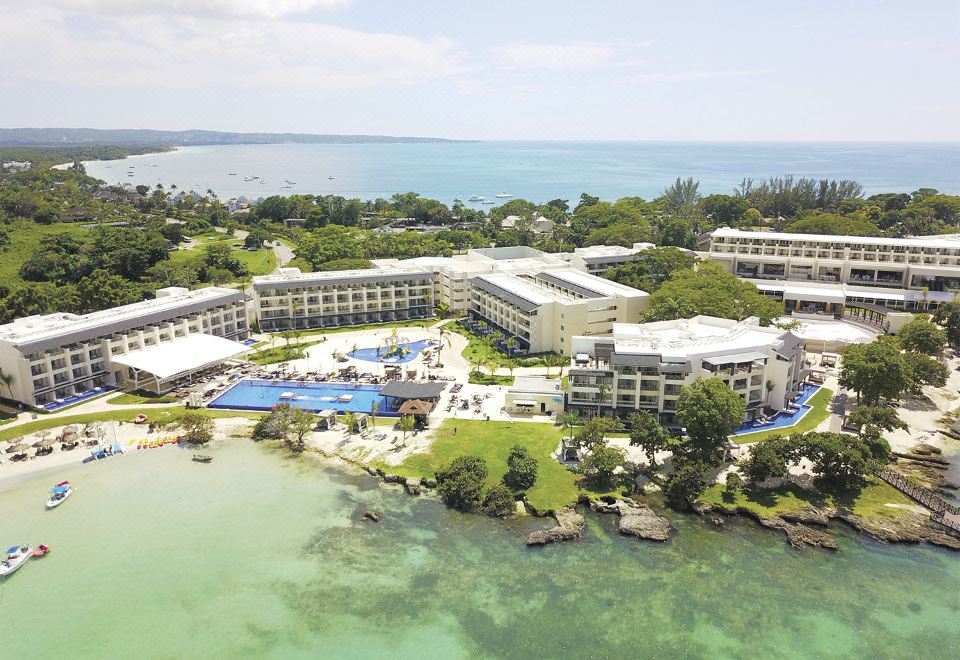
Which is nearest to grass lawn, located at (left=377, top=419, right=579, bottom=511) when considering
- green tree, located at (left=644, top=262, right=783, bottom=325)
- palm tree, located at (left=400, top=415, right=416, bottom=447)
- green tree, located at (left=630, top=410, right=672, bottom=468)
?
palm tree, located at (left=400, top=415, right=416, bottom=447)

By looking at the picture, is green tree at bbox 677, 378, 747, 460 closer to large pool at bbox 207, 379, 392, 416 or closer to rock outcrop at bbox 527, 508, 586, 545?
rock outcrop at bbox 527, 508, 586, 545

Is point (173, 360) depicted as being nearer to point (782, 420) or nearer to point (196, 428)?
point (196, 428)

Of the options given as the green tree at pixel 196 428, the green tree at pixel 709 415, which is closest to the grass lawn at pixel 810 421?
the green tree at pixel 709 415

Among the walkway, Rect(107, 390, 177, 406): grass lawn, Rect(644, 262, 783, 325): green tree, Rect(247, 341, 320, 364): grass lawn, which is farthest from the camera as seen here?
Rect(247, 341, 320, 364): grass lawn

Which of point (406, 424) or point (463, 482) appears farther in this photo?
point (406, 424)

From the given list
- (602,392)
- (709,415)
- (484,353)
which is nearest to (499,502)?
(602,392)

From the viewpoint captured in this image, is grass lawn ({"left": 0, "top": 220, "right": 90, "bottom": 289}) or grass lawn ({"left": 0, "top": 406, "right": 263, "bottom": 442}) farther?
grass lawn ({"left": 0, "top": 220, "right": 90, "bottom": 289})

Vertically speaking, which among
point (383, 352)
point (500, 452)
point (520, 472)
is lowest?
point (500, 452)
